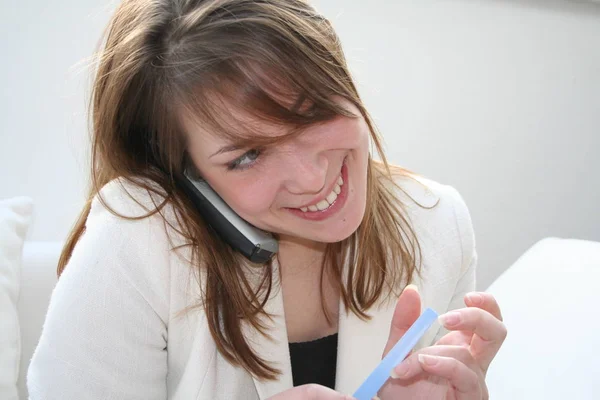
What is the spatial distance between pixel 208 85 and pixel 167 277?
28 centimetres

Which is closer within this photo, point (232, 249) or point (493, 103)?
point (232, 249)

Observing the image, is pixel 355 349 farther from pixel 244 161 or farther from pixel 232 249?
pixel 244 161

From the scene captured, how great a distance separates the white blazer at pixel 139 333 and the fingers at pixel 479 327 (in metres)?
0.25

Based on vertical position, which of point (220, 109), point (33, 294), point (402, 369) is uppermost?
point (220, 109)

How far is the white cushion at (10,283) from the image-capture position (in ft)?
3.50

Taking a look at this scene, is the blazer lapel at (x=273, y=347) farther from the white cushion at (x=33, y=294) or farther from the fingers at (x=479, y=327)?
the white cushion at (x=33, y=294)

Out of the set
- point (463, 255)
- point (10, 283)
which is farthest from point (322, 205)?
point (10, 283)

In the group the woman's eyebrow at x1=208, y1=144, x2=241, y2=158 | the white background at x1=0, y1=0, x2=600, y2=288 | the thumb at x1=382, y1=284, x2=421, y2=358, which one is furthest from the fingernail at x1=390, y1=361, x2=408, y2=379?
the white background at x1=0, y1=0, x2=600, y2=288

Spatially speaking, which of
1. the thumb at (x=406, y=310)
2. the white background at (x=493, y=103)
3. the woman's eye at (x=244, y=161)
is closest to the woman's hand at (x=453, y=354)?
the thumb at (x=406, y=310)

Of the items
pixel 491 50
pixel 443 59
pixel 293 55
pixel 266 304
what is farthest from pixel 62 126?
pixel 491 50

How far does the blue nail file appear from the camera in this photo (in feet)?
2.46

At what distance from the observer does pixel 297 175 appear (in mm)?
838

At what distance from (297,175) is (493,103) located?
1.16 meters

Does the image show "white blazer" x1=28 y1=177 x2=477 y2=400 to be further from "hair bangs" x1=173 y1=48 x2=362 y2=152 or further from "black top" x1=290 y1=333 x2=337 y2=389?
"hair bangs" x1=173 y1=48 x2=362 y2=152
